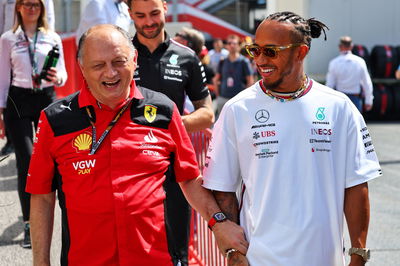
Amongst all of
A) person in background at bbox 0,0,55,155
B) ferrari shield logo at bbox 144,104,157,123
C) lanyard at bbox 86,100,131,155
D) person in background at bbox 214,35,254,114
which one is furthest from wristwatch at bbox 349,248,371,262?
person in background at bbox 214,35,254,114

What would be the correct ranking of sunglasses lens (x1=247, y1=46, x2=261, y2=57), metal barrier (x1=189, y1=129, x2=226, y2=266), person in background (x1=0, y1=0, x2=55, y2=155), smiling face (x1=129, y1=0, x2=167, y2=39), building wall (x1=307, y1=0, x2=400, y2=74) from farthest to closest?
1. building wall (x1=307, y1=0, x2=400, y2=74)
2. person in background (x1=0, y1=0, x2=55, y2=155)
3. metal barrier (x1=189, y1=129, x2=226, y2=266)
4. smiling face (x1=129, y1=0, x2=167, y2=39)
5. sunglasses lens (x1=247, y1=46, x2=261, y2=57)

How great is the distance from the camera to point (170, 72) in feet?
14.1

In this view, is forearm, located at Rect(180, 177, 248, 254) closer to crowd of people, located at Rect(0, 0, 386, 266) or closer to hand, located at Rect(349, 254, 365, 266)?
crowd of people, located at Rect(0, 0, 386, 266)

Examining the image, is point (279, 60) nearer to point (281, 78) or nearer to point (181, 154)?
point (281, 78)

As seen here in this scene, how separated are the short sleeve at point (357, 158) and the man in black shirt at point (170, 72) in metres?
1.54

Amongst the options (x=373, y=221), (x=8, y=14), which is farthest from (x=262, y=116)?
(x=373, y=221)

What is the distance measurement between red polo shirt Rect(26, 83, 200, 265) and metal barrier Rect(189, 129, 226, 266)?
190 centimetres

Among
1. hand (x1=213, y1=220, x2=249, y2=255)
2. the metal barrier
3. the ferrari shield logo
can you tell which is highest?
the ferrari shield logo

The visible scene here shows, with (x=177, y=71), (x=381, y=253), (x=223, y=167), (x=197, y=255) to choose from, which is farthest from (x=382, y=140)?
(x=223, y=167)

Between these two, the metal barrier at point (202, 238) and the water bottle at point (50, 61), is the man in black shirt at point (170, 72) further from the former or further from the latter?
the water bottle at point (50, 61)

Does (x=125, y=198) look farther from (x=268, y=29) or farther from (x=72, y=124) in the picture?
(x=268, y=29)

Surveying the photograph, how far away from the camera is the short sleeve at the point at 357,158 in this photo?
9.36ft

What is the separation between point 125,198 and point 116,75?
1.67 feet

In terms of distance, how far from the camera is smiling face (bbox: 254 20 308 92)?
2.84 meters
